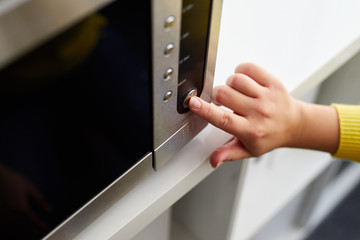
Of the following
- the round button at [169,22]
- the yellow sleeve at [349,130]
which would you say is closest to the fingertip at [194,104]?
the round button at [169,22]

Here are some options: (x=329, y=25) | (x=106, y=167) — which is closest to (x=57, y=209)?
(x=106, y=167)

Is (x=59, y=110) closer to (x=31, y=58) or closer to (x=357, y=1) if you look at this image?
(x=31, y=58)

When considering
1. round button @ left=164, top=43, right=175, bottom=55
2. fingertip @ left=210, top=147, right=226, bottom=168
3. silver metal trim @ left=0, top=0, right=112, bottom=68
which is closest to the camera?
silver metal trim @ left=0, top=0, right=112, bottom=68

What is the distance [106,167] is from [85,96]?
3.4 inches

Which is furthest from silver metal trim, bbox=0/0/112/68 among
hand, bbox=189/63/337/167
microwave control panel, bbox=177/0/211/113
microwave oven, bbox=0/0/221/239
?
hand, bbox=189/63/337/167

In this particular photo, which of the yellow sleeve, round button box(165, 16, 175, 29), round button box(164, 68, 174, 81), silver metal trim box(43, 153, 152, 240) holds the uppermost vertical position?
round button box(165, 16, 175, 29)

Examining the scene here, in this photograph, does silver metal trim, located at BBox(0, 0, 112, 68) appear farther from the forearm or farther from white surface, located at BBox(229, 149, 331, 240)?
white surface, located at BBox(229, 149, 331, 240)

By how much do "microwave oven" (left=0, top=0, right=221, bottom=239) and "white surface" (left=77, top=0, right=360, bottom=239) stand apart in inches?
1.0

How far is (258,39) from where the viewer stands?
1.75ft

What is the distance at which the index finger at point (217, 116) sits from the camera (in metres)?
0.39

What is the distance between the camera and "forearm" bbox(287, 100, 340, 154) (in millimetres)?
498

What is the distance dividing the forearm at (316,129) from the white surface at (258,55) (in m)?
0.03

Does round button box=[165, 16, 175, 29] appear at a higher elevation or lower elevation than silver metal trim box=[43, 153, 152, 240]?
higher

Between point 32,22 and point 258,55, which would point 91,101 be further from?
point 258,55
